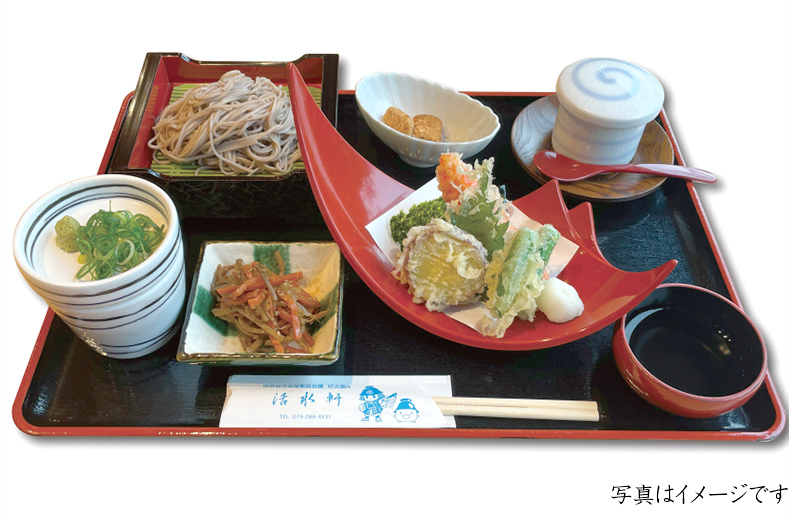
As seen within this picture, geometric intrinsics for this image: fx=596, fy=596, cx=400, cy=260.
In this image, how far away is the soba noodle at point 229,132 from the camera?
286cm

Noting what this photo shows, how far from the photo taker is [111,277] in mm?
1947

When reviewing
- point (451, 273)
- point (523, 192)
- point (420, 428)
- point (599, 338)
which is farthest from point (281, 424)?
point (523, 192)

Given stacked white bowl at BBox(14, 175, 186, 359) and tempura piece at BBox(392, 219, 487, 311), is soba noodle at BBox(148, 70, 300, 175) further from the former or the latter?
tempura piece at BBox(392, 219, 487, 311)

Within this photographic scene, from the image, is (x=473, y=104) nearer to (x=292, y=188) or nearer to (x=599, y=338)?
(x=292, y=188)

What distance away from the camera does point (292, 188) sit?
266 centimetres

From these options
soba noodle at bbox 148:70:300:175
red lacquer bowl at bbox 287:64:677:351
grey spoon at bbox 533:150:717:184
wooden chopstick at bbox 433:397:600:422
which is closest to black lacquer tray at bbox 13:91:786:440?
wooden chopstick at bbox 433:397:600:422

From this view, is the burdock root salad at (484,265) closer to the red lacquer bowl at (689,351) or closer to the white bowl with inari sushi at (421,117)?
the red lacquer bowl at (689,351)

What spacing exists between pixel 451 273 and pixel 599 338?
0.71 meters

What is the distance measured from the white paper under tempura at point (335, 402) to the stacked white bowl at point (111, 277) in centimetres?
39

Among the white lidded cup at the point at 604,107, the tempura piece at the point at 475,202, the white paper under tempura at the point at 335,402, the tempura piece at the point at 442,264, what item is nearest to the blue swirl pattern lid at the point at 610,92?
the white lidded cup at the point at 604,107

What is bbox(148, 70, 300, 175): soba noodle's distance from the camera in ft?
9.39

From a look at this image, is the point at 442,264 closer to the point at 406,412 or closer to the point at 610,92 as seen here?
the point at 406,412

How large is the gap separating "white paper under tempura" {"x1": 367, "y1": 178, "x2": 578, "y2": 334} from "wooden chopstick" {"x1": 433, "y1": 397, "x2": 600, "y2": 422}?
0.89 ft

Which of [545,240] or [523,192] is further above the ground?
[545,240]
